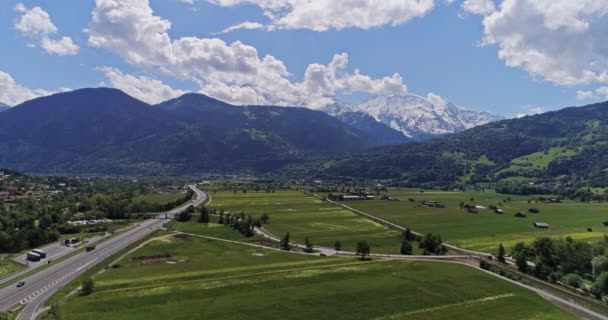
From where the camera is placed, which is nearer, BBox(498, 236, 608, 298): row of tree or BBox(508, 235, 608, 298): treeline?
BBox(508, 235, 608, 298): treeline

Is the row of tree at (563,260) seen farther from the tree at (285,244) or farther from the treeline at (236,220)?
the treeline at (236,220)

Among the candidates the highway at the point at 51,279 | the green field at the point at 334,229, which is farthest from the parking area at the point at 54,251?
the green field at the point at 334,229

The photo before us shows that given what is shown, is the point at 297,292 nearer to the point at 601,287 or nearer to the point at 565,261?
the point at 601,287

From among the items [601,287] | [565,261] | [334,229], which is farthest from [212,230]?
[601,287]

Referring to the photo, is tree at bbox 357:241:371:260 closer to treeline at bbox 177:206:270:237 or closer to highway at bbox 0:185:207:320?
treeline at bbox 177:206:270:237

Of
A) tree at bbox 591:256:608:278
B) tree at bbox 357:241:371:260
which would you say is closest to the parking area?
tree at bbox 357:241:371:260

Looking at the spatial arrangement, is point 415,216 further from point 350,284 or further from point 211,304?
point 211,304

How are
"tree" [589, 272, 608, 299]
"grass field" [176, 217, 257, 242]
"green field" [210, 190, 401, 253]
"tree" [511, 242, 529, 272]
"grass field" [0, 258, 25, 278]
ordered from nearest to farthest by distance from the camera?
"tree" [589, 272, 608, 299]
"grass field" [0, 258, 25, 278]
"tree" [511, 242, 529, 272]
"green field" [210, 190, 401, 253]
"grass field" [176, 217, 257, 242]
